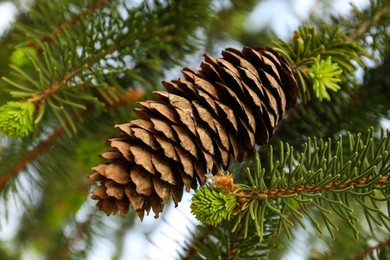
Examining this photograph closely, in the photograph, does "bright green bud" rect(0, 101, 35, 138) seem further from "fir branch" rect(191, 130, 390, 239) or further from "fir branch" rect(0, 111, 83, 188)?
"fir branch" rect(191, 130, 390, 239)

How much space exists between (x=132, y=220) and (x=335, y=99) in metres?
0.59

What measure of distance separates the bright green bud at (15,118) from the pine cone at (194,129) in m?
0.18

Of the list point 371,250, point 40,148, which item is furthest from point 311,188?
point 40,148

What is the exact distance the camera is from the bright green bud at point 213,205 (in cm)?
43

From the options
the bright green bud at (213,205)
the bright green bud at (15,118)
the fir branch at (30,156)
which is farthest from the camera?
the fir branch at (30,156)

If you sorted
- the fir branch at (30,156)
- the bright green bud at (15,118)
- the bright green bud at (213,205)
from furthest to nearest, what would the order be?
the fir branch at (30,156) → the bright green bud at (15,118) → the bright green bud at (213,205)

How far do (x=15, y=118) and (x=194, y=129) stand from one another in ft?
0.85

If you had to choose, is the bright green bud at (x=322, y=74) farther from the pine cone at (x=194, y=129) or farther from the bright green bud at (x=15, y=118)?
the bright green bud at (x=15, y=118)

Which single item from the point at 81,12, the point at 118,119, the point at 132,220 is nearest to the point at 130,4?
Answer: the point at 81,12

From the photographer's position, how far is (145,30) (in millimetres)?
657

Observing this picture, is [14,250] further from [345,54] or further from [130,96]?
[345,54]

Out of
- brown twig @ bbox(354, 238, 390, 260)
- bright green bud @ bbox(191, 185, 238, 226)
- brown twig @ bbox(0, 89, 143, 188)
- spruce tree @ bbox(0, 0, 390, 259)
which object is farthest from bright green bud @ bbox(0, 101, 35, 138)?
brown twig @ bbox(354, 238, 390, 260)

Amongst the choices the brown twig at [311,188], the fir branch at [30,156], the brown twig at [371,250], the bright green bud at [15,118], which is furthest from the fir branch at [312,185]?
the fir branch at [30,156]

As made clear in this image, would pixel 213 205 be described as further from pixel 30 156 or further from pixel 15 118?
pixel 30 156
